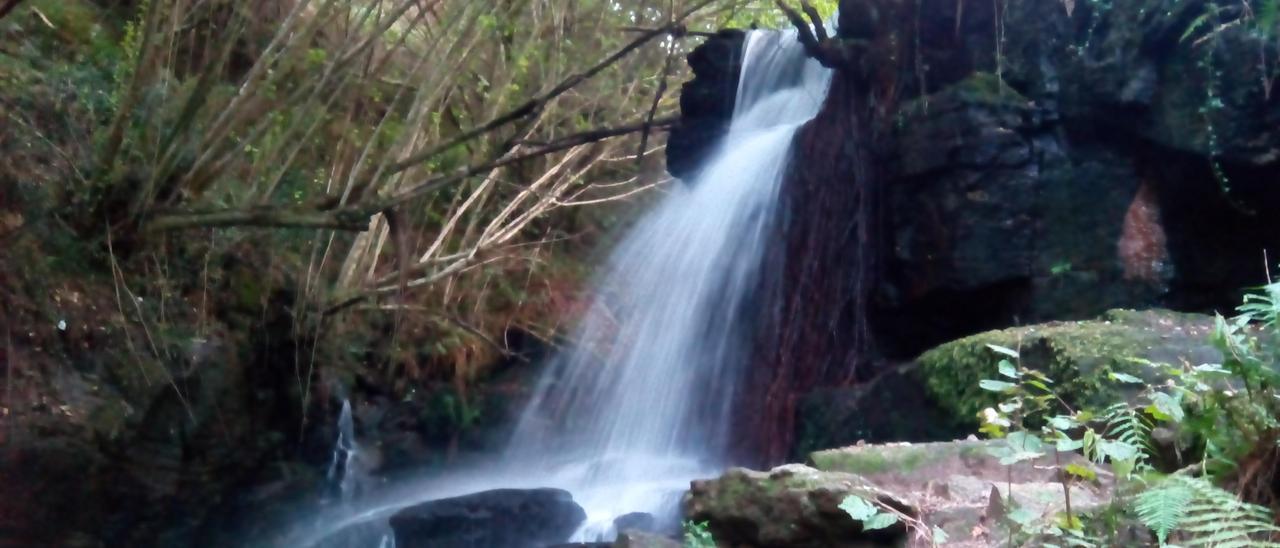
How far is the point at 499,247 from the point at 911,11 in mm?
4129

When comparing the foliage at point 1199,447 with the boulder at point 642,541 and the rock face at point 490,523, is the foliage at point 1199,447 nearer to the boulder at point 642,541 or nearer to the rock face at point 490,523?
the boulder at point 642,541

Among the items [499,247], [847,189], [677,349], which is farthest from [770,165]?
[499,247]

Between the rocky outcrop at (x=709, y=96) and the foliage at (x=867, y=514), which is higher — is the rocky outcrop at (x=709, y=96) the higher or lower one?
the higher one

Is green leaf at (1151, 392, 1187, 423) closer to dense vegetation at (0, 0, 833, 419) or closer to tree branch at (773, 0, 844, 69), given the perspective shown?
dense vegetation at (0, 0, 833, 419)

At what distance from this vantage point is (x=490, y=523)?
7.25 m

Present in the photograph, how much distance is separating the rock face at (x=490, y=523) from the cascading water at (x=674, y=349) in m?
0.57

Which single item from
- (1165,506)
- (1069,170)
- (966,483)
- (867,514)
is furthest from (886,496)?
(1069,170)

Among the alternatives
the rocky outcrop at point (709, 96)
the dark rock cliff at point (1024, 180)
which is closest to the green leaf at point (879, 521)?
the dark rock cliff at point (1024, 180)

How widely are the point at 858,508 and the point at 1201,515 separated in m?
1.07

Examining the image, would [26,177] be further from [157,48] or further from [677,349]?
[677,349]

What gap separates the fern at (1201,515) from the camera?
2.50 meters

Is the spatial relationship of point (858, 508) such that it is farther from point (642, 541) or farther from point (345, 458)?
point (345, 458)

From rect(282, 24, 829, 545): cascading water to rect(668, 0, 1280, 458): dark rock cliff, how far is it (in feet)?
2.67

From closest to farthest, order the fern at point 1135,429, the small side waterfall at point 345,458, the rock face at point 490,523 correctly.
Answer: the fern at point 1135,429
the rock face at point 490,523
the small side waterfall at point 345,458
